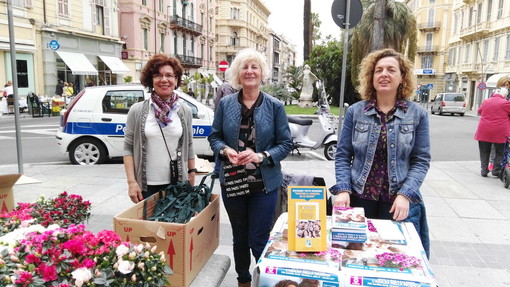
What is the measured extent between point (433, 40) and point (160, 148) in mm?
58781

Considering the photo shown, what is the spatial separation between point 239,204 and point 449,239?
111 inches

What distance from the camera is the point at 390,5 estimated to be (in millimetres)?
24203

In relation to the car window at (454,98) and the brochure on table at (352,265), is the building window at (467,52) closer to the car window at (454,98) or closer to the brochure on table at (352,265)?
the car window at (454,98)

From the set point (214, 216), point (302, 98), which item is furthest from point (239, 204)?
point (302, 98)

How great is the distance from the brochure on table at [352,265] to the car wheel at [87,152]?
23.1 feet

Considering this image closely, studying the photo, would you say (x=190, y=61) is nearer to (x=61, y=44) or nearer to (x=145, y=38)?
(x=145, y=38)

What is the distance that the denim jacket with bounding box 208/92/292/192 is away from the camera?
8.71 ft

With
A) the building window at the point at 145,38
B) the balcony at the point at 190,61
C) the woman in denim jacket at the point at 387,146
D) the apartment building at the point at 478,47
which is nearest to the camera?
the woman in denim jacket at the point at 387,146

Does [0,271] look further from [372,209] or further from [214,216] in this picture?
[372,209]

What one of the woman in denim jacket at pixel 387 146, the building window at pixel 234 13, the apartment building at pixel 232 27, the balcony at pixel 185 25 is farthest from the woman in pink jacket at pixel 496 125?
the building window at pixel 234 13

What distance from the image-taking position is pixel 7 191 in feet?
9.32

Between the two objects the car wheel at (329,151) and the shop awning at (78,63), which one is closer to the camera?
the car wheel at (329,151)

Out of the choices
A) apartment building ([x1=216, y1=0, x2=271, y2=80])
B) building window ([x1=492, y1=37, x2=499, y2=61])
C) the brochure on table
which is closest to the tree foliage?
building window ([x1=492, y1=37, x2=499, y2=61])

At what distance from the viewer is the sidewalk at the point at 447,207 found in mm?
3598
